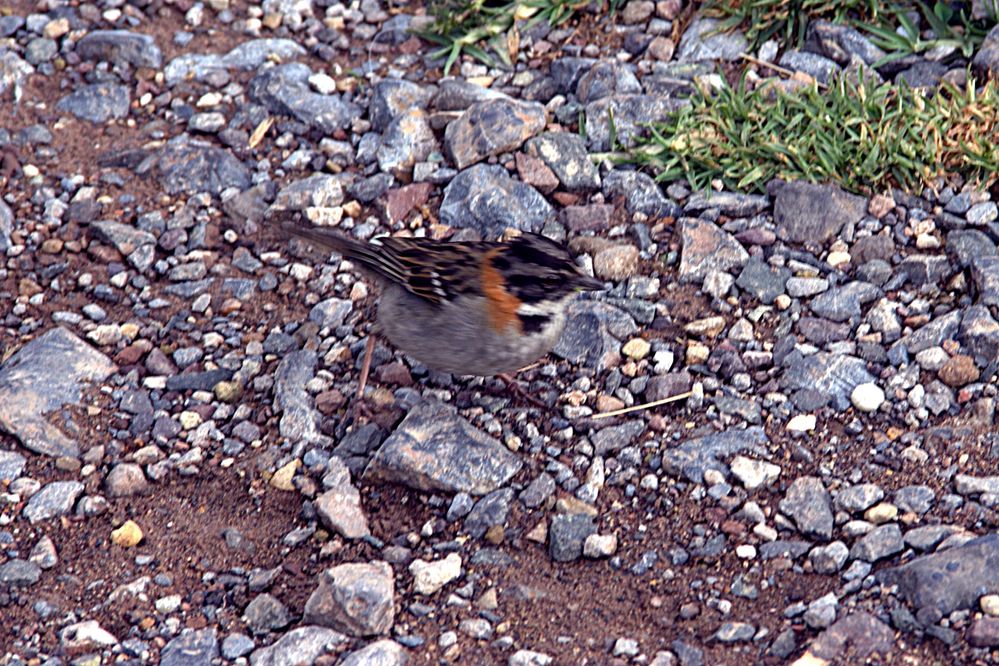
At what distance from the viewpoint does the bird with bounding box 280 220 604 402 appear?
18.0 feet

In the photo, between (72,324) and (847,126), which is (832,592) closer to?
(847,126)

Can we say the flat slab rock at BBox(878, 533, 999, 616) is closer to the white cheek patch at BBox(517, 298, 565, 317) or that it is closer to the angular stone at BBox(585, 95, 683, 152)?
Answer: the white cheek patch at BBox(517, 298, 565, 317)

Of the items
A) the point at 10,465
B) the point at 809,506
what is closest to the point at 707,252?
the point at 809,506

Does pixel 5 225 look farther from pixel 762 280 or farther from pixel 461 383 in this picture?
pixel 762 280

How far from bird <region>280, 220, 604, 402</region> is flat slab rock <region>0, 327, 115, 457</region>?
1450mm

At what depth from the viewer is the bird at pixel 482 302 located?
5500 mm

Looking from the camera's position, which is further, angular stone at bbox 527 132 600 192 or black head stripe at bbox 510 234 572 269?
angular stone at bbox 527 132 600 192

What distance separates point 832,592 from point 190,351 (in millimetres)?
3169

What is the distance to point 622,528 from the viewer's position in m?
5.18

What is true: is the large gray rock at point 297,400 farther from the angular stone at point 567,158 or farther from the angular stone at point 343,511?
the angular stone at point 567,158

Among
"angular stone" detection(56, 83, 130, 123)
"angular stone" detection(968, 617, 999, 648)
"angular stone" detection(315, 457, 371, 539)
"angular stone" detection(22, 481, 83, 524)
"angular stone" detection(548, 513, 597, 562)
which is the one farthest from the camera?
"angular stone" detection(56, 83, 130, 123)

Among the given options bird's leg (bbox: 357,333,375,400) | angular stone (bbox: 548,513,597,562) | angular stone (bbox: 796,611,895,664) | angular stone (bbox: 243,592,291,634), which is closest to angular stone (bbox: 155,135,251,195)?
bird's leg (bbox: 357,333,375,400)

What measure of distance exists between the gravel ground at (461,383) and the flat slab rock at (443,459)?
0.6 inches

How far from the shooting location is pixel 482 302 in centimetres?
552
